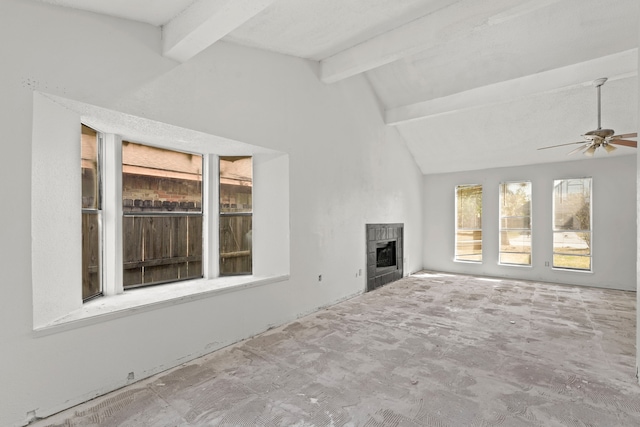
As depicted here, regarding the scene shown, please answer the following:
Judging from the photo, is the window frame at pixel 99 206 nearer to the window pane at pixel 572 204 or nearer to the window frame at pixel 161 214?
the window frame at pixel 161 214

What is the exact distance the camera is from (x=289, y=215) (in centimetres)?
392

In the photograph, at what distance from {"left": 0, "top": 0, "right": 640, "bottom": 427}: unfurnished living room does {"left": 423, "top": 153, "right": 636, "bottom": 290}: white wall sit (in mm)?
56

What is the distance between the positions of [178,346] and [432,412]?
2.20 metres

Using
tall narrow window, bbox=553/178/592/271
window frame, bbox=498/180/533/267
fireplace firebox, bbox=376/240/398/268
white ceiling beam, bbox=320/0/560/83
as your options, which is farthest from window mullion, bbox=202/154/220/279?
tall narrow window, bbox=553/178/592/271

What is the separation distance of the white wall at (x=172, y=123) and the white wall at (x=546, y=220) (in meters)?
3.54

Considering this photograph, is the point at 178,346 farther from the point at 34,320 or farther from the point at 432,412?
the point at 432,412

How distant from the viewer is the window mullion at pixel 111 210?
298 cm

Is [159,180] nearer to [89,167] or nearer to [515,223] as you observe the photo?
[89,167]

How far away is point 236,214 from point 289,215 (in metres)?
0.71

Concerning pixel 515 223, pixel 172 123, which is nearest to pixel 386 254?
pixel 515 223

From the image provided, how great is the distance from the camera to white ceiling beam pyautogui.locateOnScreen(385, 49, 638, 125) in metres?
4.14

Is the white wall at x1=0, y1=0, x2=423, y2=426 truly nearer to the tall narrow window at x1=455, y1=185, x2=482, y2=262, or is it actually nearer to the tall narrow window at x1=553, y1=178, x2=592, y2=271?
the tall narrow window at x1=455, y1=185, x2=482, y2=262

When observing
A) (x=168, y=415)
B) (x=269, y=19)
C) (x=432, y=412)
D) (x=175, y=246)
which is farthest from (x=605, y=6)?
(x=168, y=415)

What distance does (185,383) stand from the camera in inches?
99.3
